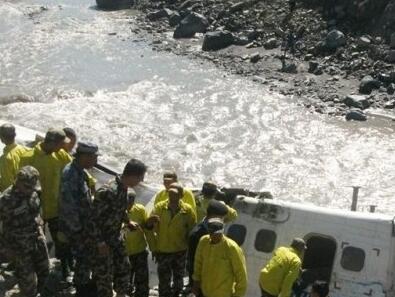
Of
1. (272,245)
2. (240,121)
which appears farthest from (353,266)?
(240,121)

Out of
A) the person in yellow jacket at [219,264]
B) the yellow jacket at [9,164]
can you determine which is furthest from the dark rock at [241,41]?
the person in yellow jacket at [219,264]

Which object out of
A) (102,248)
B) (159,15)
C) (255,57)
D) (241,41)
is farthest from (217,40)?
(102,248)

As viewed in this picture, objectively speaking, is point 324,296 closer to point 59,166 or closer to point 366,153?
point 59,166

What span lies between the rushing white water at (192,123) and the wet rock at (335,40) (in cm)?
420

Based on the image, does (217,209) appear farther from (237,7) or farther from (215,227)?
(237,7)

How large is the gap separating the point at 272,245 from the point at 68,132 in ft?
9.83

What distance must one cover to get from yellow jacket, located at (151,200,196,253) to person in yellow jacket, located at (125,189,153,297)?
17 cm

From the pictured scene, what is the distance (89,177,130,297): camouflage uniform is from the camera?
7066mm

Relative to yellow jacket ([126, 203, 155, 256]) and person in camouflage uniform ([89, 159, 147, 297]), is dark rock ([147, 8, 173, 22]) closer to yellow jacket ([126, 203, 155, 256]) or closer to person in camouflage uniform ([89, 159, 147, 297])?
yellow jacket ([126, 203, 155, 256])

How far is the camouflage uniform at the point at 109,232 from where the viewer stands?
7.07 meters

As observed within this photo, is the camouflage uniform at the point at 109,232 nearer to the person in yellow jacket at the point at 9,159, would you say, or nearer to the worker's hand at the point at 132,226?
the worker's hand at the point at 132,226

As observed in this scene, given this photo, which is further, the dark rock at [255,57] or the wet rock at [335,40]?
the dark rock at [255,57]

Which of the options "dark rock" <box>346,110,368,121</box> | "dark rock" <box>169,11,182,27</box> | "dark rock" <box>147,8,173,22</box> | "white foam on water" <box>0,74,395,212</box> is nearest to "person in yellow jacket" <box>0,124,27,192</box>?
A: "white foam on water" <box>0,74,395,212</box>

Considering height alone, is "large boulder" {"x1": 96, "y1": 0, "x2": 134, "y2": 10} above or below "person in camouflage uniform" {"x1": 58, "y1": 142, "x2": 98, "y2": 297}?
below
